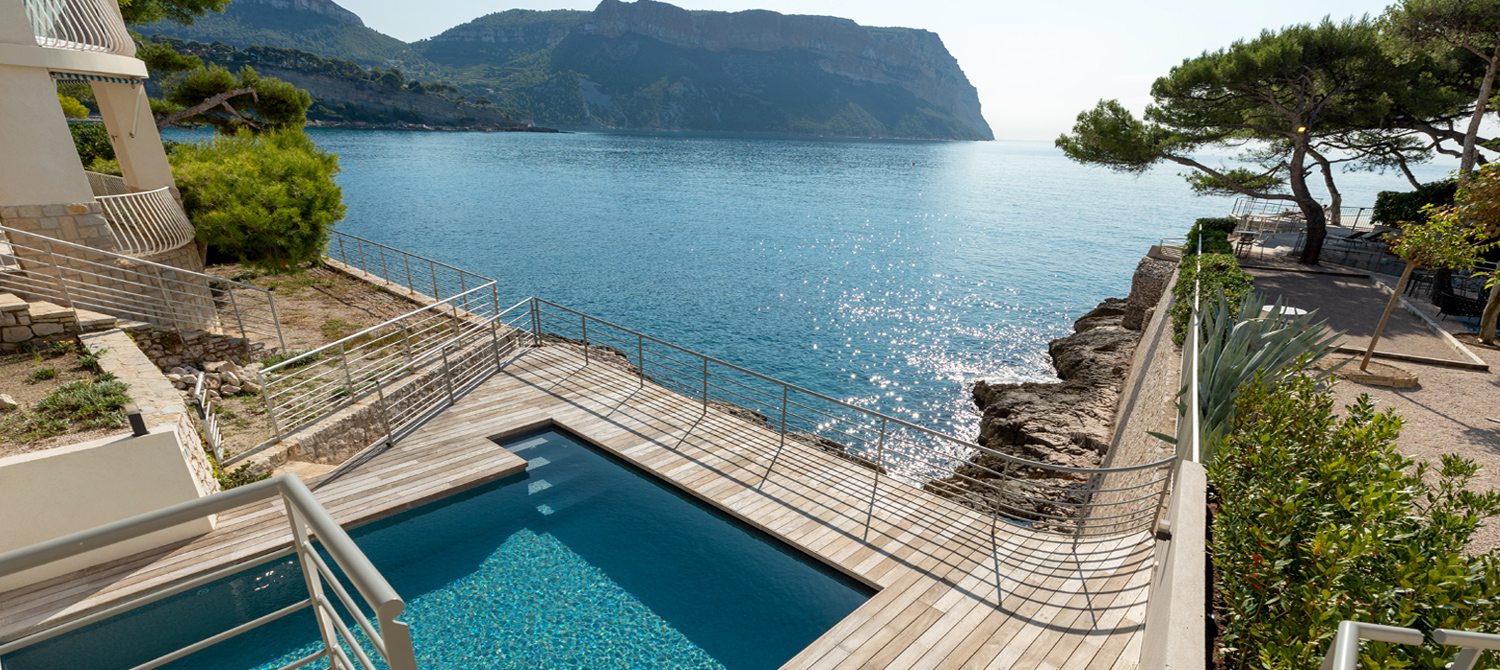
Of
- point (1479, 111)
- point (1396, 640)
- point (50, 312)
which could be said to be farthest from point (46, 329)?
point (1479, 111)

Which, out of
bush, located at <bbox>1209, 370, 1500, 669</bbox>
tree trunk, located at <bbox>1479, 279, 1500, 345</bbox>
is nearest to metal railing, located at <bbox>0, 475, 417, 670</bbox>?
bush, located at <bbox>1209, 370, 1500, 669</bbox>

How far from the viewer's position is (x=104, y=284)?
10695mm

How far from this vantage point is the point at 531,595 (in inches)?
292

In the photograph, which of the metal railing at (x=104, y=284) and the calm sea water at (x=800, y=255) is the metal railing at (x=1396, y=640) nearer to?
the metal railing at (x=104, y=284)

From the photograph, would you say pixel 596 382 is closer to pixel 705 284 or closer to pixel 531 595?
pixel 531 595

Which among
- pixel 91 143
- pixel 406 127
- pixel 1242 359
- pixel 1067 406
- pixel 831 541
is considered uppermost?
pixel 91 143

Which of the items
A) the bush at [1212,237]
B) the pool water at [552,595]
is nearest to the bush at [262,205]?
the pool water at [552,595]

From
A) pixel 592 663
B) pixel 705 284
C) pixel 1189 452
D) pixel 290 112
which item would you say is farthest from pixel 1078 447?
pixel 290 112

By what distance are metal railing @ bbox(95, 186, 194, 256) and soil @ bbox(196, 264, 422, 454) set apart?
2540 millimetres

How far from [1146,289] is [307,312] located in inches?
973

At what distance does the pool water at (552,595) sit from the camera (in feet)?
21.5

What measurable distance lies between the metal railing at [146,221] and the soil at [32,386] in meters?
3.18

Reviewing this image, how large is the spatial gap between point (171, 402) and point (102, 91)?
8.73 meters

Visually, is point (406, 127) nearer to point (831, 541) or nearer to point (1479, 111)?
point (831, 541)
